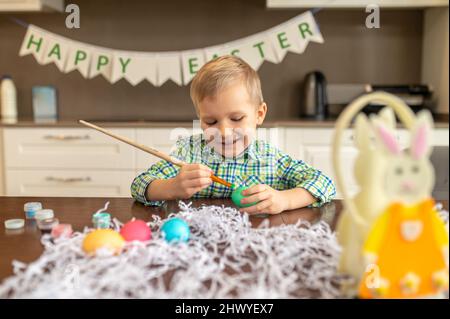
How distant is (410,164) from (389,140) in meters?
0.03

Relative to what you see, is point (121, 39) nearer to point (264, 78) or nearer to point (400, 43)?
point (264, 78)

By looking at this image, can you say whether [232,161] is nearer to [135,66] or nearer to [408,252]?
[408,252]

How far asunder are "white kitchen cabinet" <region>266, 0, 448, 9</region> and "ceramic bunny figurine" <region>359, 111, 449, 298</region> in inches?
85.6

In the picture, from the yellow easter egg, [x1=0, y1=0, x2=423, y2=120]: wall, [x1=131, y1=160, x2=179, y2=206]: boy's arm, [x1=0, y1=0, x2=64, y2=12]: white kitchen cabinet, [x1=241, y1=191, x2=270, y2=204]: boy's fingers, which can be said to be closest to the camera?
the yellow easter egg

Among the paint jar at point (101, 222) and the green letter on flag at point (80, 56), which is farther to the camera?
the green letter on flag at point (80, 56)

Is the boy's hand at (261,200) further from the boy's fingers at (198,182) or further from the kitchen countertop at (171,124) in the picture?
the kitchen countertop at (171,124)

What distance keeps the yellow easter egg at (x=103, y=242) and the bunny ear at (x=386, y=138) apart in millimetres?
342

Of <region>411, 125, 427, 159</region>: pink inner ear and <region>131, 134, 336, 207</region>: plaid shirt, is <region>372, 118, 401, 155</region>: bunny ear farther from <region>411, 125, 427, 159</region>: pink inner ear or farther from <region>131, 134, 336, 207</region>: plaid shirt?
<region>131, 134, 336, 207</region>: plaid shirt

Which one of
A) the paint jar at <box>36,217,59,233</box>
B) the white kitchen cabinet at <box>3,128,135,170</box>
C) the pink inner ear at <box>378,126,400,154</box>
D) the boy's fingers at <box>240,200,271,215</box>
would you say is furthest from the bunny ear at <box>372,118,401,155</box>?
the white kitchen cabinet at <box>3,128,135,170</box>

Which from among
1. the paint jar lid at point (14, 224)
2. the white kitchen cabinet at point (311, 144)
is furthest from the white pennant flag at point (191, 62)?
the paint jar lid at point (14, 224)

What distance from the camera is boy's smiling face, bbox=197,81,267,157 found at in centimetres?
112

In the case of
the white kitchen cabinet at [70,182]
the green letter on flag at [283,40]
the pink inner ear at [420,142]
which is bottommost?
the white kitchen cabinet at [70,182]

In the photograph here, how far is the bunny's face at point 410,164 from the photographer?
1.53 feet

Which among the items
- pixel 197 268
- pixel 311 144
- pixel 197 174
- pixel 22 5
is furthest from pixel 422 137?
pixel 22 5
